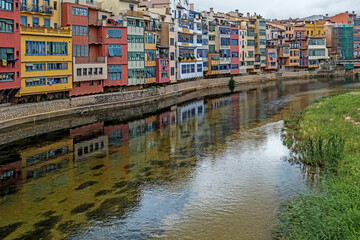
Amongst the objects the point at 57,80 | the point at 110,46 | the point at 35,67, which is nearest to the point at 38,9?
the point at 35,67

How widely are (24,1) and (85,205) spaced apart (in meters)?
30.5

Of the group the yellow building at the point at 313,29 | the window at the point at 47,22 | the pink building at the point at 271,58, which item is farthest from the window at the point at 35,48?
the yellow building at the point at 313,29

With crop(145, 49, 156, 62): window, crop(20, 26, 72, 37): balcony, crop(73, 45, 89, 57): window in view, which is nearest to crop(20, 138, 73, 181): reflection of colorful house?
crop(20, 26, 72, 37): balcony

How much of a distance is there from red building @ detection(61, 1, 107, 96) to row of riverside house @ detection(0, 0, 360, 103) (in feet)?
0.35

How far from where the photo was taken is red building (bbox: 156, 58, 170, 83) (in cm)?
6391

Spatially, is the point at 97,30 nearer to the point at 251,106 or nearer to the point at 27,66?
the point at 27,66

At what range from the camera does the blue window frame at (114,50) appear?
2172 inches

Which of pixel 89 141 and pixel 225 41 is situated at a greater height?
pixel 225 41

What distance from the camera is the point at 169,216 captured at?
61.8 ft

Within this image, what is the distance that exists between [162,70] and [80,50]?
55.4ft

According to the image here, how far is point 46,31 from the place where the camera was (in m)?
44.7

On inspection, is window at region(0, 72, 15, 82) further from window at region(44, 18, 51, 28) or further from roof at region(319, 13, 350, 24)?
roof at region(319, 13, 350, 24)

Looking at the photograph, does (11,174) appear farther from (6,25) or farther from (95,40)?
(95,40)

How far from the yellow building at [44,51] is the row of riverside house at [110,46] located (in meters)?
0.10
